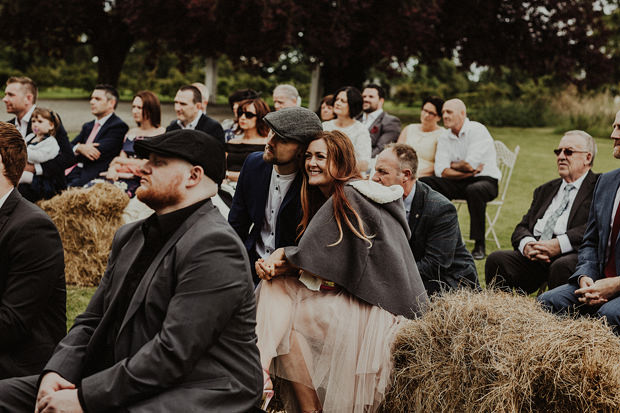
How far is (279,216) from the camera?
4570 millimetres

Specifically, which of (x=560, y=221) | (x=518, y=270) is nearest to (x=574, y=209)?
(x=560, y=221)

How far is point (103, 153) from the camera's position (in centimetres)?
825

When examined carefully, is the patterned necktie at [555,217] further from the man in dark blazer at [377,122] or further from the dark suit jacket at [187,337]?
the dark suit jacket at [187,337]

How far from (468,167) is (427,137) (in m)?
0.80

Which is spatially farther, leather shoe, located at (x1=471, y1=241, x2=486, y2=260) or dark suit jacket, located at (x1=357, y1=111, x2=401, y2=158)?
dark suit jacket, located at (x1=357, y1=111, x2=401, y2=158)

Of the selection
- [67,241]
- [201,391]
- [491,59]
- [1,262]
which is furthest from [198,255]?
[491,59]

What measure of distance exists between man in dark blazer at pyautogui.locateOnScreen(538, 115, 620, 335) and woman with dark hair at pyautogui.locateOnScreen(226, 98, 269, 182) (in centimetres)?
336

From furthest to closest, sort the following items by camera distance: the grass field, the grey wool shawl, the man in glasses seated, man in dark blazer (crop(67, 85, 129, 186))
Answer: man in dark blazer (crop(67, 85, 129, 186)), the grass field, the man in glasses seated, the grey wool shawl

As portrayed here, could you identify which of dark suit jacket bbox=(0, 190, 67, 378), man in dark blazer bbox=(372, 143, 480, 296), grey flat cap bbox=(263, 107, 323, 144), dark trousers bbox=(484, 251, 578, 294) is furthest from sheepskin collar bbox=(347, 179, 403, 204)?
dark trousers bbox=(484, 251, 578, 294)

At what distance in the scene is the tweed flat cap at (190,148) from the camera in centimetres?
272

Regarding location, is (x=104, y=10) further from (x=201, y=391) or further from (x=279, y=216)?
(x=201, y=391)

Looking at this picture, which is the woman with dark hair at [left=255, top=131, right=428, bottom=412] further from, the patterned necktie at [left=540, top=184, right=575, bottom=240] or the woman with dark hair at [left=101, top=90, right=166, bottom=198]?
the woman with dark hair at [left=101, top=90, right=166, bottom=198]

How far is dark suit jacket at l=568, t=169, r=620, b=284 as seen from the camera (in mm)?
4664

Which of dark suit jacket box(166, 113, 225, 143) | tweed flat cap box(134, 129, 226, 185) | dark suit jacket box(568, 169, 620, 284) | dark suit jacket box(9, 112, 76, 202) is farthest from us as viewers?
dark suit jacket box(166, 113, 225, 143)
